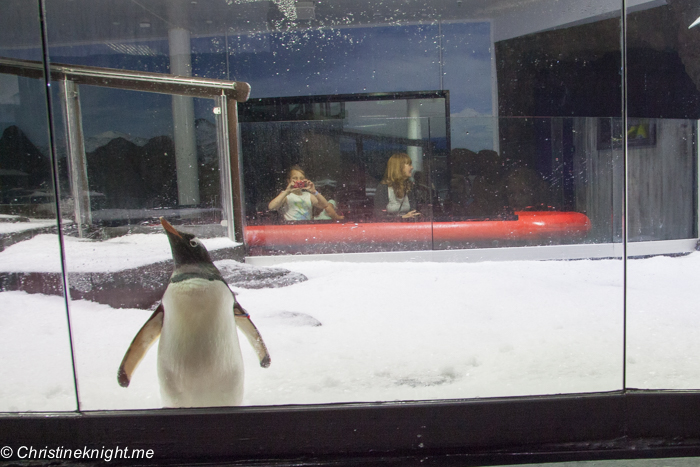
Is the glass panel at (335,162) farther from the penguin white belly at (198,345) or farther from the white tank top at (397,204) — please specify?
the penguin white belly at (198,345)

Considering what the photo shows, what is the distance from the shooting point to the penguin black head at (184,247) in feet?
2.75

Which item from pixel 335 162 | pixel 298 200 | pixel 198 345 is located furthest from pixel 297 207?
pixel 198 345

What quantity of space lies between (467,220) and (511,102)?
0.92 feet

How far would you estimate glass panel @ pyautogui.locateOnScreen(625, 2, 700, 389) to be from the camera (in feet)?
3.19

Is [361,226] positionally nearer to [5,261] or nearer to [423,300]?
[423,300]

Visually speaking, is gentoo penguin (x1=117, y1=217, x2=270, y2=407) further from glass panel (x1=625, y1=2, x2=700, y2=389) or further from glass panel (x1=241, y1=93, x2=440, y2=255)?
glass panel (x1=625, y1=2, x2=700, y2=389)


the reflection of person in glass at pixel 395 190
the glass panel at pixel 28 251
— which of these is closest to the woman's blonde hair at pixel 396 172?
the reflection of person in glass at pixel 395 190

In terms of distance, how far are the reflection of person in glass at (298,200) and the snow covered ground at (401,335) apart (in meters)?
0.12

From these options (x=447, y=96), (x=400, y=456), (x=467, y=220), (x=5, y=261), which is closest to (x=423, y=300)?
(x=467, y=220)

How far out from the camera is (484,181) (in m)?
1.00

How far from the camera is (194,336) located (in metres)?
0.86

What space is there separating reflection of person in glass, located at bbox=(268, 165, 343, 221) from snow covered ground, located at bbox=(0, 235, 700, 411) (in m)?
0.12

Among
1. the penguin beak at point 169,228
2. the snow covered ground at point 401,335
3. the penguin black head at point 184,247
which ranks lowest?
the snow covered ground at point 401,335

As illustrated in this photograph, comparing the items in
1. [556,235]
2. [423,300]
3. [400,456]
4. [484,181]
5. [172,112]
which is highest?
[172,112]
